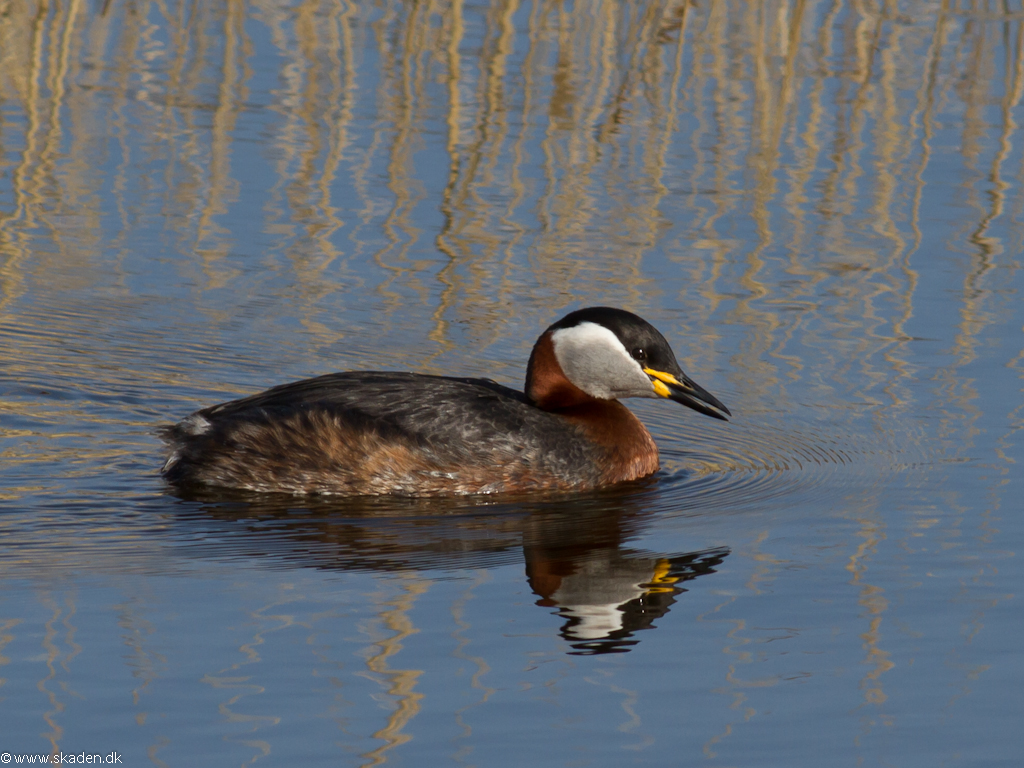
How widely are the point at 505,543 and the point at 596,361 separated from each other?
163cm

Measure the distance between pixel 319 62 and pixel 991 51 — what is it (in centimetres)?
676

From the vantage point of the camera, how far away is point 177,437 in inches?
313

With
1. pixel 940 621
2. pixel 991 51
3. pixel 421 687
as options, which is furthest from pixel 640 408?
pixel 991 51

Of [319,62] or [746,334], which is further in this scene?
[319,62]

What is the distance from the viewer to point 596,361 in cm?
836

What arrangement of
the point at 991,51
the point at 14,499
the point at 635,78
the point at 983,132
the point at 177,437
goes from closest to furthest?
the point at 14,499 → the point at 177,437 → the point at 983,132 → the point at 635,78 → the point at 991,51

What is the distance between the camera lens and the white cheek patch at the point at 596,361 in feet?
27.2

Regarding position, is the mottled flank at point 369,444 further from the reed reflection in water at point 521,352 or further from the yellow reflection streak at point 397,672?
the yellow reflection streak at point 397,672

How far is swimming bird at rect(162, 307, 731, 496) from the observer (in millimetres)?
7801

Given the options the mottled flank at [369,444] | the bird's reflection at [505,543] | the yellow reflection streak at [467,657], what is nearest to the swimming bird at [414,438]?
the mottled flank at [369,444]

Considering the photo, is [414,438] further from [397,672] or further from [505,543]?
[397,672]

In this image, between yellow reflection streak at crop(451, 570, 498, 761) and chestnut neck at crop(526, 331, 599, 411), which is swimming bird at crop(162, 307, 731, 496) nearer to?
chestnut neck at crop(526, 331, 599, 411)

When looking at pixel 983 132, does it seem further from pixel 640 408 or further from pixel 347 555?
pixel 347 555

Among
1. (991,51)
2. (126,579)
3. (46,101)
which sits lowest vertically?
(126,579)
